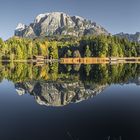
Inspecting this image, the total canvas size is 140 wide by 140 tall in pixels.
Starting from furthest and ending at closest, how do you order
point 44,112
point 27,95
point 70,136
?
point 27,95, point 44,112, point 70,136

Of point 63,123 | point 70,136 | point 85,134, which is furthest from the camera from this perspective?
point 63,123

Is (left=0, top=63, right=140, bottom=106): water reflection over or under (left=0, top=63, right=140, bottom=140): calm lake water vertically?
over

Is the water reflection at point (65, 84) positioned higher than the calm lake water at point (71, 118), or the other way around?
the water reflection at point (65, 84)

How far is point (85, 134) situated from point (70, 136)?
1835mm

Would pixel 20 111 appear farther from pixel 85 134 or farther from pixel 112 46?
pixel 112 46

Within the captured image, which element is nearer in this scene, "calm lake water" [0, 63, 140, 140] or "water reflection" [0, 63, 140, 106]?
"calm lake water" [0, 63, 140, 140]

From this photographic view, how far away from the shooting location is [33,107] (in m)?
33.8

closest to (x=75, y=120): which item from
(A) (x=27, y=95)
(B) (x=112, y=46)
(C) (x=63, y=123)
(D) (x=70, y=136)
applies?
(C) (x=63, y=123)

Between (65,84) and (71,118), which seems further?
(65,84)

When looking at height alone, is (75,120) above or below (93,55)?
below

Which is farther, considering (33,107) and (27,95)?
(27,95)

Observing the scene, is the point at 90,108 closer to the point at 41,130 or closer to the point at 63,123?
the point at 63,123

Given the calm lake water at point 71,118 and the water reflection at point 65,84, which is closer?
the calm lake water at point 71,118

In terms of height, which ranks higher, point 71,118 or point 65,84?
point 65,84
